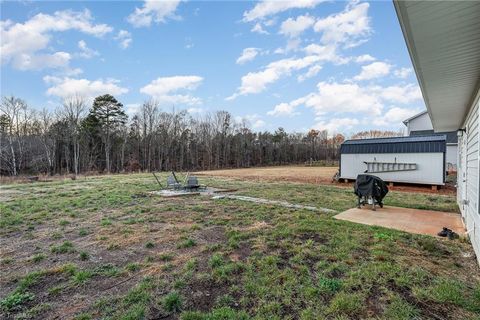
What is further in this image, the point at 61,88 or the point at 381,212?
the point at 61,88

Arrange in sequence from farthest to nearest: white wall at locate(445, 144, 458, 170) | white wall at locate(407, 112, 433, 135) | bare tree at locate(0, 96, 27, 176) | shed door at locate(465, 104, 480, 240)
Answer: bare tree at locate(0, 96, 27, 176) → white wall at locate(407, 112, 433, 135) → white wall at locate(445, 144, 458, 170) → shed door at locate(465, 104, 480, 240)

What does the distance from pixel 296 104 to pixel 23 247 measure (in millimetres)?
26108

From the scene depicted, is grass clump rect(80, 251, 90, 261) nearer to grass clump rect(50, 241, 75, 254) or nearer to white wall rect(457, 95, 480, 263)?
grass clump rect(50, 241, 75, 254)

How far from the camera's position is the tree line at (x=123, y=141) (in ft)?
86.9

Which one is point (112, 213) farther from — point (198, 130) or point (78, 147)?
point (198, 130)

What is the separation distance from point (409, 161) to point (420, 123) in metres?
12.1

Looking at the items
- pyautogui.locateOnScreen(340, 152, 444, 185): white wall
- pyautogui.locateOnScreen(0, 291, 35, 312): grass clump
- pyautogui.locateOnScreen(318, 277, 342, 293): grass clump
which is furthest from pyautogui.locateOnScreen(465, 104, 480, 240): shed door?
pyautogui.locateOnScreen(340, 152, 444, 185): white wall

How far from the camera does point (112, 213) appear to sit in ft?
21.9

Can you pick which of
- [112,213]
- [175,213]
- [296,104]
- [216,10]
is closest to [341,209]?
[175,213]

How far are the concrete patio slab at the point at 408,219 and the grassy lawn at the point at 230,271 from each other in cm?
53

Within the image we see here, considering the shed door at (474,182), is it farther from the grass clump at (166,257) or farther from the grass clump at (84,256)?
the grass clump at (84,256)

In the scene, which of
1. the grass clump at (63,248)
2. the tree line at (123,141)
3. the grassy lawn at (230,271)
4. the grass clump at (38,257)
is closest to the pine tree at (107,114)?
the tree line at (123,141)

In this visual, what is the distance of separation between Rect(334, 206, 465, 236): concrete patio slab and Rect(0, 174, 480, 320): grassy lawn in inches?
20.7

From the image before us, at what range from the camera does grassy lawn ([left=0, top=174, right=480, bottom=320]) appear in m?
2.37
